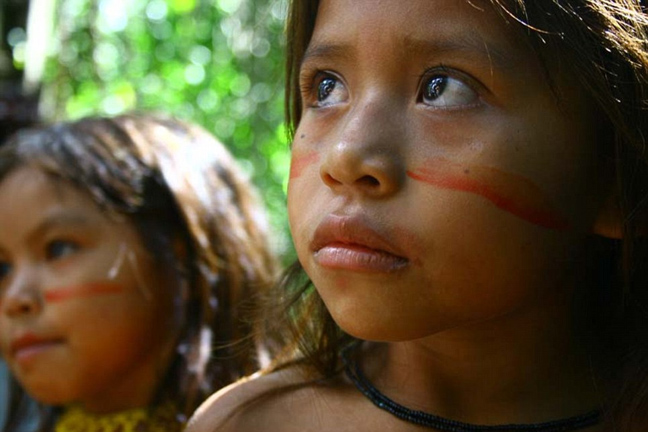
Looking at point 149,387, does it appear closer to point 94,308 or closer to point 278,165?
point 94,308

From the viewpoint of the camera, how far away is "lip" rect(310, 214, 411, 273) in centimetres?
142

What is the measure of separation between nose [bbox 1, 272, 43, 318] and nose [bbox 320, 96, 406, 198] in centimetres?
130

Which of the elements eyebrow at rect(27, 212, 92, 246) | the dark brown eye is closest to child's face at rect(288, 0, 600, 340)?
the dark brown eye

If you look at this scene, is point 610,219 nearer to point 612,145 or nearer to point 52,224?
point 612,145

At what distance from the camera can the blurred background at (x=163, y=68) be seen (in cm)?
427

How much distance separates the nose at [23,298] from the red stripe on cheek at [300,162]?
1109mm

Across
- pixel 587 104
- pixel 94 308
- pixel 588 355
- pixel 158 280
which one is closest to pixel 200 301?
pixel 158 280

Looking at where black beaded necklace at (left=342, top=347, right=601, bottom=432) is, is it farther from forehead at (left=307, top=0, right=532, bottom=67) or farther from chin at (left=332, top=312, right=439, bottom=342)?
forehead at (left=307, top=0, right=532, bottom=67)

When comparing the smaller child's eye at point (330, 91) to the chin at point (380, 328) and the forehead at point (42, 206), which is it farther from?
the forehead at point (42, 206)

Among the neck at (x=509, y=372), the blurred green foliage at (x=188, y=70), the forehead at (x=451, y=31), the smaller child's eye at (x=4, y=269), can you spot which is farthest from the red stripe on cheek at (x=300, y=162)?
the blurred green foliage at (x=188, y=70)

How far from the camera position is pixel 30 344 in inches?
97.3

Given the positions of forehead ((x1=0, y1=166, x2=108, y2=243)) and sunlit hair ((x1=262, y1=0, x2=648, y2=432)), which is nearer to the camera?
sunlit hair ((x1=262, y1=0, x2=648, y2=432))

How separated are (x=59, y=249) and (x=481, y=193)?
1482mm

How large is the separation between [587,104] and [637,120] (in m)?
0.09
